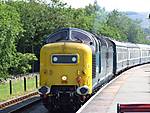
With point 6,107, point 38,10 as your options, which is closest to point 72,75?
point 6,107

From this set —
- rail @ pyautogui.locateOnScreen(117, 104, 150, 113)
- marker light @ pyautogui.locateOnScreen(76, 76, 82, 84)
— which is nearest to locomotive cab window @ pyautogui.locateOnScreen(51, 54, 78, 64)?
marker light @ pyautogui.locateOnScreen(76, 76, 82, 84)

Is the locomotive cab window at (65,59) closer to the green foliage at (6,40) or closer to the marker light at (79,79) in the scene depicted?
the marker light at (79,79)

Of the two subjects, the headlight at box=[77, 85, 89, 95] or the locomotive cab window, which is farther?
the locomotive cab window

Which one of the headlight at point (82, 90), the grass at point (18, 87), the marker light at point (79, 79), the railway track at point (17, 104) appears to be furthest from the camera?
the grass at point (18, 87)

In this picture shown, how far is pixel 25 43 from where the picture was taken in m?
62.2

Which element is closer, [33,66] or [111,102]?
[111,102]

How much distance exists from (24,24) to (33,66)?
5.33m

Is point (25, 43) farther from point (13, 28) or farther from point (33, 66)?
point (13, 28)

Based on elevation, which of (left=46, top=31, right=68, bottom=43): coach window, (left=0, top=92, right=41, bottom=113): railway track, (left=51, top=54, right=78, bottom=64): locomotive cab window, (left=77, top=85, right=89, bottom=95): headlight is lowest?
(left=0, top=92, right=41, bottom=113): railway track

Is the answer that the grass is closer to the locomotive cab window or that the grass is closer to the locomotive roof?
the locomotive roof

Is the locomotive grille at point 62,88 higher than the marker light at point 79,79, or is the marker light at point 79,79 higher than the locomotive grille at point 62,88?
the marker light at point 79,79

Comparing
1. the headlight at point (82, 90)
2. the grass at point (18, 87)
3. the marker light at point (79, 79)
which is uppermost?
the marker light at point (79, 79)

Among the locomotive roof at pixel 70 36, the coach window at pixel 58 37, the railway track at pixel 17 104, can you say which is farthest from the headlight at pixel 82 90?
the railway track at pixel 17 104

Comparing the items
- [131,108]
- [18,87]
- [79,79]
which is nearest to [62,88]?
[79,79]
